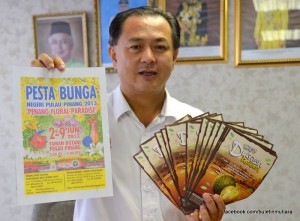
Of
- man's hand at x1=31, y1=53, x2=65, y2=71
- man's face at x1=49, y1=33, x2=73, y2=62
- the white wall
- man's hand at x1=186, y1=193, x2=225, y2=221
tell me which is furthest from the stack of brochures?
man's face at x1=49, y1=33, x2=73, y2=62

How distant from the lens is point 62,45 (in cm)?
205

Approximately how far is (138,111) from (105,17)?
117 centimetres

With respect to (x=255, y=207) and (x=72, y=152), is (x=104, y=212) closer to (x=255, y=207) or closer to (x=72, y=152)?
(x=72, y=152)

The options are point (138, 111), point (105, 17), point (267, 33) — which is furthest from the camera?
point (105, 17)

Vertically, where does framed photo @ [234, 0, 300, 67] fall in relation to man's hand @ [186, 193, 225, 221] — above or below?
above

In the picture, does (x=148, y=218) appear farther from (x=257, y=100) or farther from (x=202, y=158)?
(x=257, y=100)

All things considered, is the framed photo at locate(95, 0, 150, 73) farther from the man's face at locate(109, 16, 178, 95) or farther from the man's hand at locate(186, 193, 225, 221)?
the man's hand at locate(186, 193, 225, 221)

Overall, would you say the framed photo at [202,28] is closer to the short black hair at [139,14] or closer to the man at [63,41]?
the man at [63,41]

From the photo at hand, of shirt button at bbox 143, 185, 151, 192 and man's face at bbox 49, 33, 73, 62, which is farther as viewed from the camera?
man's face at bbox 49, 33, 73, 62

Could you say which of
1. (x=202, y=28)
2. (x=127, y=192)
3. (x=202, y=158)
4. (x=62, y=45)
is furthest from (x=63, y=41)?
(x=202, y=158)

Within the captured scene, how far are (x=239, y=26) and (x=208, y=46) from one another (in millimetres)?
226

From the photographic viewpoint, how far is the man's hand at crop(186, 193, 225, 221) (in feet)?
2.75

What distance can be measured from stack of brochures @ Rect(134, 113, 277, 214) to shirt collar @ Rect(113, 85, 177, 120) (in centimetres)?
18

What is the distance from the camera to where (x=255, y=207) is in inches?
76.1
